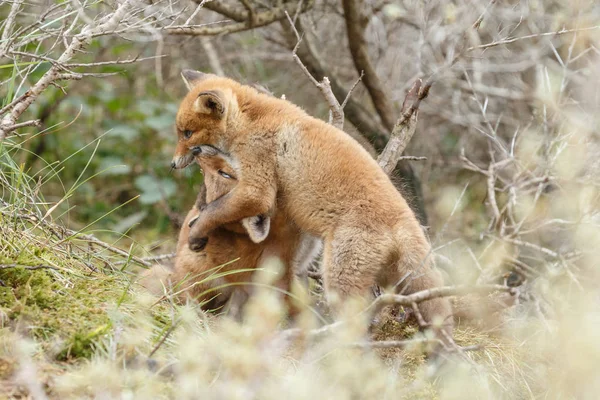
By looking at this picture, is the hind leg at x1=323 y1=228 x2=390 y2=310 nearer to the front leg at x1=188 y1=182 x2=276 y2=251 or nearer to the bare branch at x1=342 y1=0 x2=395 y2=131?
the front leg at x1=188 y1=182 x2=276 y2=251

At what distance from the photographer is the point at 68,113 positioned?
11.2m

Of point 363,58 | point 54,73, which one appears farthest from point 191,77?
point 363,58

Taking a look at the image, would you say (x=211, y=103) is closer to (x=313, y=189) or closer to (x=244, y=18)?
(x=313, y=189)

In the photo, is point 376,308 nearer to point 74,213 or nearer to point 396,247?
point 396,247

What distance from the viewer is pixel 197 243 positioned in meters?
5.41

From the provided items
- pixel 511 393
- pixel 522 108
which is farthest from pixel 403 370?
pixel 522 108

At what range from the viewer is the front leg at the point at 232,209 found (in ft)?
17.1

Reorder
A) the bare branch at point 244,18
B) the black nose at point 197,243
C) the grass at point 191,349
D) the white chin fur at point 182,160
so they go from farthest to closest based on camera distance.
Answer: the bare branch at point 244,18, the white chin fur at point 182,160, the black nose at point 197,243, the grass at point 191,349

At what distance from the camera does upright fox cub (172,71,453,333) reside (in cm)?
464

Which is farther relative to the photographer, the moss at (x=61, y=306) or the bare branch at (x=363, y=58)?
the bare branch at (x=363, y=58)

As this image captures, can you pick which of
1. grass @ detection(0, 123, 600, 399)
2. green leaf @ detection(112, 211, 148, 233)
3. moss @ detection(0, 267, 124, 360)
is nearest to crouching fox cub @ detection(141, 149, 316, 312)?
grass @ detection(0, 123, 600, 399)

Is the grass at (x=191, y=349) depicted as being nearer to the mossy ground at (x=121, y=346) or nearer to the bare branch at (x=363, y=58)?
Result: the mossy ground at (x=121, y=346)

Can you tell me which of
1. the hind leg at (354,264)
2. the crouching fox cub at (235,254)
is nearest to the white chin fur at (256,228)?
the crouching fox cub at (235,254)

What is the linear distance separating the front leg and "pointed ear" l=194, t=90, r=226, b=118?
71 centimetres
